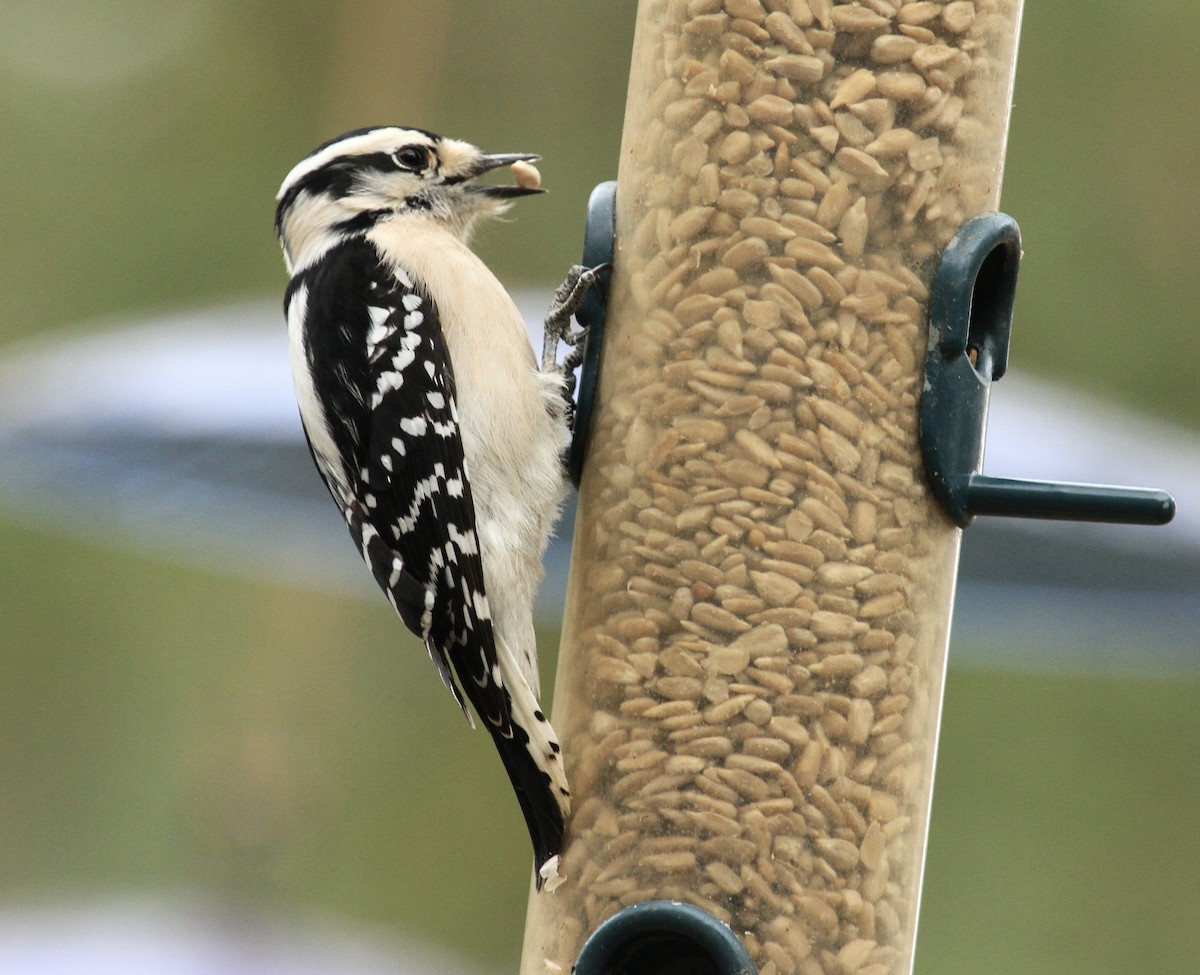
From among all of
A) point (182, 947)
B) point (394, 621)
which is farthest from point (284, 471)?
point (394, 621)

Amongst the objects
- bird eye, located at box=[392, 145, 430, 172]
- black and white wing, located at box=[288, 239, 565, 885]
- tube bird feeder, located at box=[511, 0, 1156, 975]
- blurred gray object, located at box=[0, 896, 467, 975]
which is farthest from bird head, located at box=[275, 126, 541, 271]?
blurred gray object, located at box=[0, 896, 467, 975]

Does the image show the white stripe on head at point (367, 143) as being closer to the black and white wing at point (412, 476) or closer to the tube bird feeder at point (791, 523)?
the black and white wing at point (412, 476)

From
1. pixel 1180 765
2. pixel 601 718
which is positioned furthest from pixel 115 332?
pixel 1180 765

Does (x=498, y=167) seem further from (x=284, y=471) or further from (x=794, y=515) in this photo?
(x=284, y=471)

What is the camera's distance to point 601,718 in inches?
109

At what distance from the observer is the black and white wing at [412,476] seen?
9.44 feet

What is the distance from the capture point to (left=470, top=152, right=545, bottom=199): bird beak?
3596 mm

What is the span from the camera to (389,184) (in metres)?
3.77

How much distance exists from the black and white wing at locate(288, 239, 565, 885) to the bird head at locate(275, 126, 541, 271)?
0.15 meters

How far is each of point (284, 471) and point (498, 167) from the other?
219 cm

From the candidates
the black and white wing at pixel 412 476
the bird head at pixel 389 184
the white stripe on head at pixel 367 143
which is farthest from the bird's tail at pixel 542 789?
the white stripe on head at pixel 367 143

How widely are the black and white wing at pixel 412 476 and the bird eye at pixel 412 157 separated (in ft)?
0.82

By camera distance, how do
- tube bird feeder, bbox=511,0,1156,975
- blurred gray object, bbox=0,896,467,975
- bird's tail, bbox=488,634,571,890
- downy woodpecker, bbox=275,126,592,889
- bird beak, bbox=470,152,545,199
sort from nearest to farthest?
tube bird feeder, bbox=511,0,1156,975
bird's tail, bbox=488,634,571,890
downy woodpecker, bbox=275,126,592,889
bird beak, bbox=470,152,545,199
blurred gray object, bbox=0,896,467,975

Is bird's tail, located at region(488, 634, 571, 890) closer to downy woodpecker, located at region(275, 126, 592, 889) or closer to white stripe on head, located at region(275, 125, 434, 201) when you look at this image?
downy woodpecker, located at region(275, 126, 592, 889)
